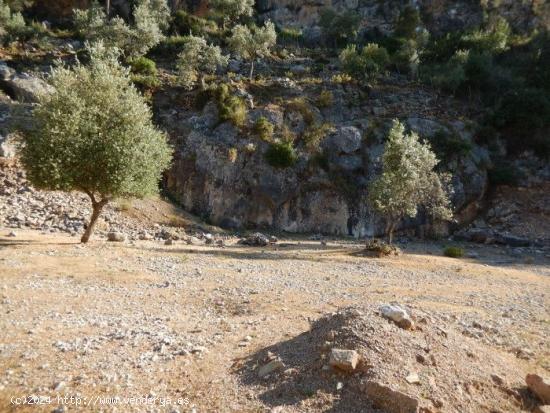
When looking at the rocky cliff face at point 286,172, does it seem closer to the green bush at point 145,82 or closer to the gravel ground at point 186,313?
the green bush at point 145,82

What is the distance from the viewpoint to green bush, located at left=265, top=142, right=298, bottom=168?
3947cm

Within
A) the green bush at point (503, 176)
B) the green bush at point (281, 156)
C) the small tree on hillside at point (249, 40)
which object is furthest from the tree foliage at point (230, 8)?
the green bush at point (503, 176)

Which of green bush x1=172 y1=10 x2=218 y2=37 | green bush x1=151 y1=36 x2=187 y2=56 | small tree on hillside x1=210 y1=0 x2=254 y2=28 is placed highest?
small tree on hillside x1=210 y1=0 x2=254 y2=28

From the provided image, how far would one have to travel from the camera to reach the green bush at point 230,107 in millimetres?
40281

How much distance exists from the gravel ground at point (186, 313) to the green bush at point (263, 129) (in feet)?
61.8

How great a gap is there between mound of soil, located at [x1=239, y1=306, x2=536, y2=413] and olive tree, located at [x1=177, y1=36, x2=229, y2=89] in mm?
39381

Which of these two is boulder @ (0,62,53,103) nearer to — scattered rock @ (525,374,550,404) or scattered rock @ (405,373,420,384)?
scattered rock @ (405,373,420,384)

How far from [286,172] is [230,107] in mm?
8876

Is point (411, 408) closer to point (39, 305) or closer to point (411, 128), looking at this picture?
point (39, 305)

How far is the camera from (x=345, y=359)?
7262 millimetres

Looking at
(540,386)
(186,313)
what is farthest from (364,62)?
(540,386)

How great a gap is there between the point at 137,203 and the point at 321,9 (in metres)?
64.7

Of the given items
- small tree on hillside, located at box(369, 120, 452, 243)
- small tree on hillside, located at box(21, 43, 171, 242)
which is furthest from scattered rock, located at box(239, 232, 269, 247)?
small tree on hillside, located at box(21, 43, 171, 242)

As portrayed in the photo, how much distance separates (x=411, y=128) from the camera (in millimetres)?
45906
